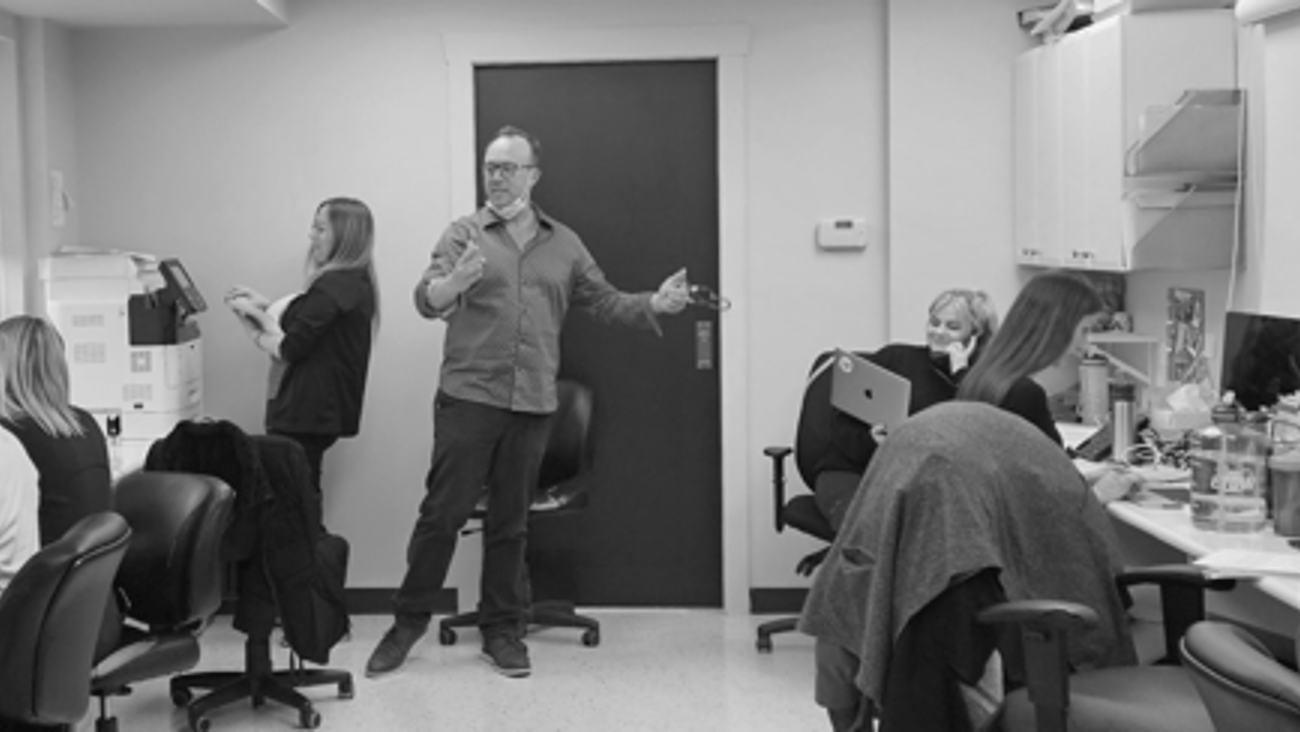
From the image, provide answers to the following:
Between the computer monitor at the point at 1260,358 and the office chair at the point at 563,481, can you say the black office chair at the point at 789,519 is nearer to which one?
the office chair at the point at 563,481

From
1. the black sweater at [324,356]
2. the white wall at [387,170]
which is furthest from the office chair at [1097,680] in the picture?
the black sweater at [324,356]

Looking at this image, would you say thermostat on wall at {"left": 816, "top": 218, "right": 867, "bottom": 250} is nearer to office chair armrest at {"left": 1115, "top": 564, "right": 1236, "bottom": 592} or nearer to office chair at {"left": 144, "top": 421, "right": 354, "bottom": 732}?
office chair at {"left": 144, "top": 421, "right": 354, "bottom": 732}

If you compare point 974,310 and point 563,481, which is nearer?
point 974,310

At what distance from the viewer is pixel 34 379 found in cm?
359

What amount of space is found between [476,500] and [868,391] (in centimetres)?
131

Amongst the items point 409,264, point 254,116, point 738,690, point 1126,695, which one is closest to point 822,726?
point 738,690

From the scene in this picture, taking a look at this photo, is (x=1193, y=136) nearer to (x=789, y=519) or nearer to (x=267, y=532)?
(x=789, y=519)

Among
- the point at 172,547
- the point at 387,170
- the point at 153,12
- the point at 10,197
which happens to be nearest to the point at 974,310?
A: the point at 387,170

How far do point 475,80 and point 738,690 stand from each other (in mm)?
2386

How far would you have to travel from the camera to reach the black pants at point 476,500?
491 centimetres

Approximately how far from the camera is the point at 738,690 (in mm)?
4785

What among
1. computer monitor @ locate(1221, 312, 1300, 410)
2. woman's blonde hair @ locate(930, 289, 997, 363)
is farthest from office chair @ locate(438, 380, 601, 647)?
computer monitor @ locate(1221, 312, 1300, 410)

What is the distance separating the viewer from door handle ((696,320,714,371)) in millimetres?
5691

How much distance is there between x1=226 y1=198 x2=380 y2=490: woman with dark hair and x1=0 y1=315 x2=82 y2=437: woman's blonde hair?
147cm
